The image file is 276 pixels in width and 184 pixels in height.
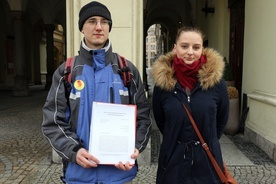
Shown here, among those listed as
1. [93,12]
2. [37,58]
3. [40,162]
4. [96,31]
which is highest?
[37,58]

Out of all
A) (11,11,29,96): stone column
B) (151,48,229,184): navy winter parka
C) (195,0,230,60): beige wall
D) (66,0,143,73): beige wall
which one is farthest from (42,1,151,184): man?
(11,11,29,96): stone column

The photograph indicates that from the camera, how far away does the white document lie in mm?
1835

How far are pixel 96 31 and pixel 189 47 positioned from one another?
26.2 inches

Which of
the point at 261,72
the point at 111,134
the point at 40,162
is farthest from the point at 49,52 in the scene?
the point at 111,134

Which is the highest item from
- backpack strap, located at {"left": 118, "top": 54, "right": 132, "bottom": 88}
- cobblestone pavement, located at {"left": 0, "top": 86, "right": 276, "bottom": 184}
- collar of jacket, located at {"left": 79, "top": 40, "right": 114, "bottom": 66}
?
collar of jacket, located at {"left": 79, "top": 40, "right": 114, "bottom": 66}

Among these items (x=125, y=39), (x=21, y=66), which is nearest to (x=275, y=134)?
(x=125, y=39)

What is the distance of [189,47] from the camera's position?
2.17 meters

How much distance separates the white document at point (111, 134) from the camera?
183 cm

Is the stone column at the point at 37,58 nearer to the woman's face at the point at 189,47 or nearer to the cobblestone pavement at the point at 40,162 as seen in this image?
the cobblestone pavement at the point at 40,162

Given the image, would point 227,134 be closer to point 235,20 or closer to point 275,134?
point 275,134

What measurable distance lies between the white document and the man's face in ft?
1.26

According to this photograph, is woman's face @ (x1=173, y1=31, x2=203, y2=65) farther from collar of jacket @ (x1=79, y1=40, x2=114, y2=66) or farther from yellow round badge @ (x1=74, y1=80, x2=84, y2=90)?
yellow round badge @ (x1=74, y1=80, x2=84, y2=90)

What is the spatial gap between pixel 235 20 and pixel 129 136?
7186 mm

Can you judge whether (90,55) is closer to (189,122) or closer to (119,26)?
(189,122)
